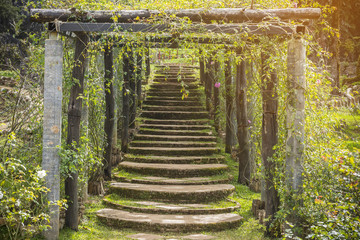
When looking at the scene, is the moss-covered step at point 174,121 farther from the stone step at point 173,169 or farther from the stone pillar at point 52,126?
the stone pillar at point 52,126

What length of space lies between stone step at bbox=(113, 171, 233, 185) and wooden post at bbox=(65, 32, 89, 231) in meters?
2.76

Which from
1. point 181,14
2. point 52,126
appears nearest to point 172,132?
point 52,126

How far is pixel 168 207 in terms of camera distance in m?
8.16

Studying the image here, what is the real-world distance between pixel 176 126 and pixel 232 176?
3.41 meters

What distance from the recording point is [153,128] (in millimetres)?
13312

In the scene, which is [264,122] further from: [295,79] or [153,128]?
[153,128]

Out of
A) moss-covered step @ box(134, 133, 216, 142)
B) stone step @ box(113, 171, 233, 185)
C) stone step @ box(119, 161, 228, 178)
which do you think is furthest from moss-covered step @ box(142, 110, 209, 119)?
stone step @ box(113, 171, 233, 185)

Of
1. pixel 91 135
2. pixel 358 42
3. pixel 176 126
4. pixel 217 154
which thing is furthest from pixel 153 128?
pixel 358 42

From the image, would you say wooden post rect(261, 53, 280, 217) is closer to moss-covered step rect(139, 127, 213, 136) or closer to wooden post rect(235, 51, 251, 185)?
wooden post rect(235, 51, 251, 185)

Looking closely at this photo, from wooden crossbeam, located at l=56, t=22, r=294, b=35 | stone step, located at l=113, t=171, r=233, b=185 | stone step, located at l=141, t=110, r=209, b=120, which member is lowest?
stone step, located at l=113, t=171, r=233, b=185

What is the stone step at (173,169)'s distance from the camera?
32.9 feet

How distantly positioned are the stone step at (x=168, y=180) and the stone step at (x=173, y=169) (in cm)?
17

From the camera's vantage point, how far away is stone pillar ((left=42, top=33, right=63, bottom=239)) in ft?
20.3

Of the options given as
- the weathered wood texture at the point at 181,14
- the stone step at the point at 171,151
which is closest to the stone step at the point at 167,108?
the stone step at the point at 171,151
